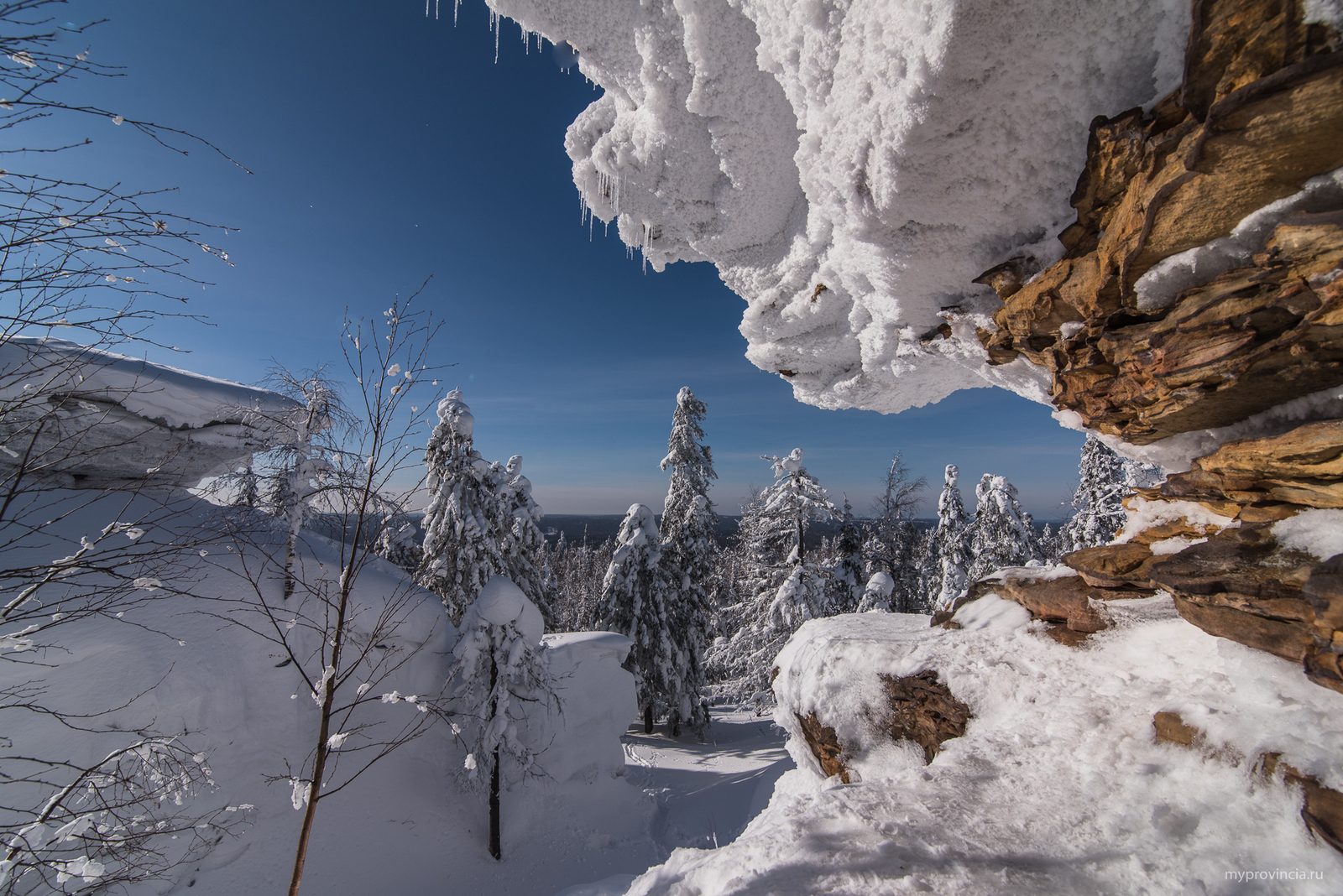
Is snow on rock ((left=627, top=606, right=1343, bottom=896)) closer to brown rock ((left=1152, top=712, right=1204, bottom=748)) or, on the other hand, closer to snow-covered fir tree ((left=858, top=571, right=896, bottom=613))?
brown rock ((left=1152, top=712, right=1204, bottom=748))

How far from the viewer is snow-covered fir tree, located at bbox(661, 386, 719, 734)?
18062 millimetres

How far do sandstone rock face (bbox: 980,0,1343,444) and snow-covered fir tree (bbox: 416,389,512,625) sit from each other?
14154 mm

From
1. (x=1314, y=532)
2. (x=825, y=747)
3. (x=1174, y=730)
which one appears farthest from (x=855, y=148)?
(x=825, y=747)

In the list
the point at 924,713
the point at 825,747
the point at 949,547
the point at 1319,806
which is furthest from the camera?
the point at 949,547

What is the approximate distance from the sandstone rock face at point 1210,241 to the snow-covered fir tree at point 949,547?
55.3 feet

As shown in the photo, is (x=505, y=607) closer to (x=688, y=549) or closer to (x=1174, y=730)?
(x=688, y=549)

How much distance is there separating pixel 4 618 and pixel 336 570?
8.16 metres

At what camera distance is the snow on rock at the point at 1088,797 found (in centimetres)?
220

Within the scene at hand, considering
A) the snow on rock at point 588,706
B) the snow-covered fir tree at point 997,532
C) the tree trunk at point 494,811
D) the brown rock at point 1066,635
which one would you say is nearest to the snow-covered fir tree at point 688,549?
the snow on rock at point 588,706

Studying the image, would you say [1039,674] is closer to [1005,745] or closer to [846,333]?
[1005,745]

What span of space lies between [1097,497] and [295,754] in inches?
972

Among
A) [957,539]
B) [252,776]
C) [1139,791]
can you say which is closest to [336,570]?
[252,776]

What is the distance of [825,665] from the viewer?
500cm

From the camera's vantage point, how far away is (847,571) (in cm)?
1702
